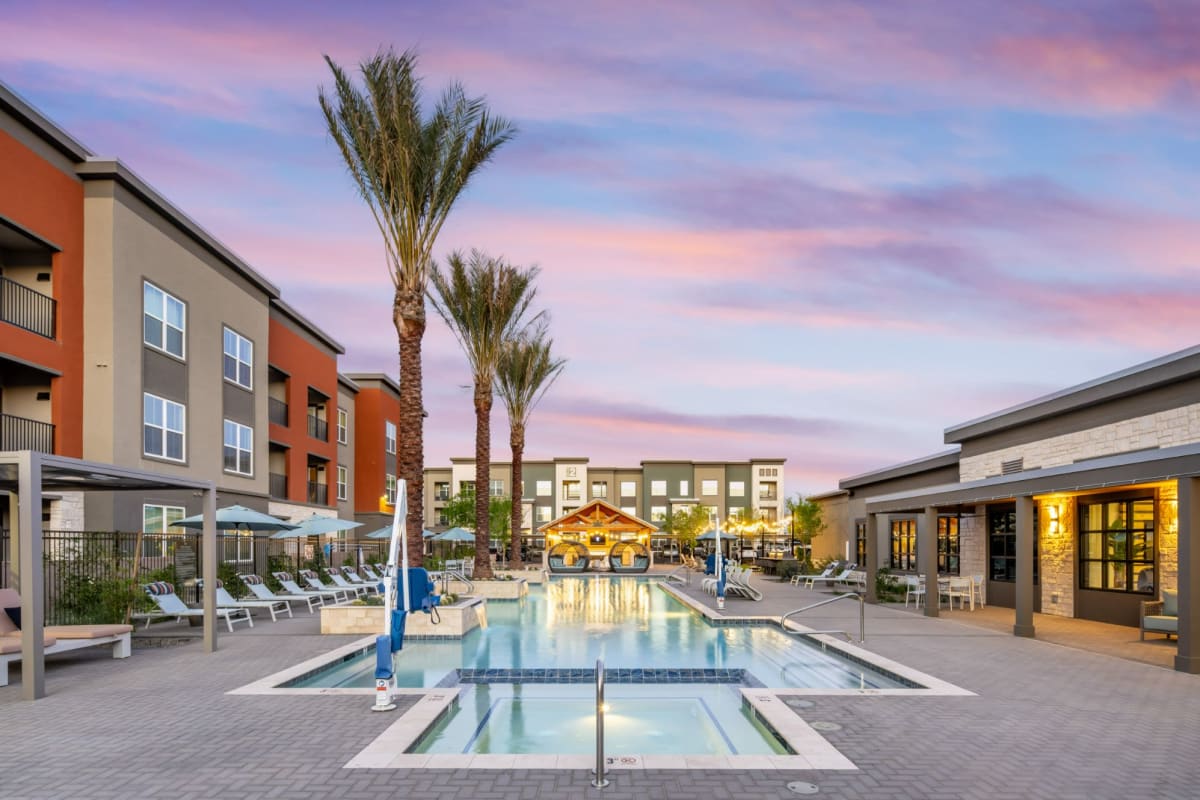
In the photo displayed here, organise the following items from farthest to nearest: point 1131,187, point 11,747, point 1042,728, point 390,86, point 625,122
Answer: point 625,122, point 1131,187, point 390,86, point 1042,728, point 11,747

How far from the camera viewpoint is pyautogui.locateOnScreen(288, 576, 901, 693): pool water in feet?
37.3

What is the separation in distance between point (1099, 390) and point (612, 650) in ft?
36.4

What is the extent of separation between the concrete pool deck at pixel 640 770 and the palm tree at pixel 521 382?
19747 millimetres

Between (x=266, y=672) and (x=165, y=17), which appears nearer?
(x=266, y=672)

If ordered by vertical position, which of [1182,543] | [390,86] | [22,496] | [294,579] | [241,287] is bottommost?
[294,579]

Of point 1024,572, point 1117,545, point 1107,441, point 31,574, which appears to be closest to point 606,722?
point 31,574

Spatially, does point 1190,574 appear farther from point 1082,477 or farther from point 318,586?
point 318,586

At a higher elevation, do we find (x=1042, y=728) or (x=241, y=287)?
(x=241, y=287)

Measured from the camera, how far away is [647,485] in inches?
2768

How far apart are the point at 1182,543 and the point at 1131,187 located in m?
9.74

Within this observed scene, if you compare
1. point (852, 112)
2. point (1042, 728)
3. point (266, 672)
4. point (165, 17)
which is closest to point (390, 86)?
point (165, 17)

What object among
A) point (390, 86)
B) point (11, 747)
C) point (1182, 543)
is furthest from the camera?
point (390, 86)

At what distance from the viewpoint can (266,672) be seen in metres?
10.9

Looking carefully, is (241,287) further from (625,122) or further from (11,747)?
(11,747)
